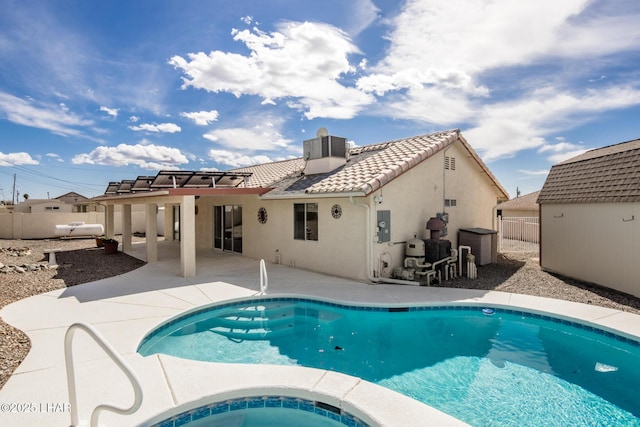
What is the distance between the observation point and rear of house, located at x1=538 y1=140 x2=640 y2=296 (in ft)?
33.3

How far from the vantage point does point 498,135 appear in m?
20.2

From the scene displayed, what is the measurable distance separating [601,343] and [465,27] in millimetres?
10335

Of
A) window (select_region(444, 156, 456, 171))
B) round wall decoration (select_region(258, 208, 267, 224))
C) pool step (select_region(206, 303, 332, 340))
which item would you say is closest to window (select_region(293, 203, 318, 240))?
round wall decoration (select_region(258, 208, 267, 224))

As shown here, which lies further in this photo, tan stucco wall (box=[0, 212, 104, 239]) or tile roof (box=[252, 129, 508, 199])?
tan stucco wall (box=[0, 212, 104, 239])

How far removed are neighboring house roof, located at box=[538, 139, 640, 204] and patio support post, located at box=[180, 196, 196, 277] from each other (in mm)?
13758

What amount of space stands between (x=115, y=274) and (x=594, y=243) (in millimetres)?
Result: 16897

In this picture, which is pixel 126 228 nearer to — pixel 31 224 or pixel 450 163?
pixel 31 224

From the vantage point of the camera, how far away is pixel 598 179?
11.8 metres

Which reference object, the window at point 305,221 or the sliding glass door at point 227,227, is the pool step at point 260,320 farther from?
the sliding glass door at point 227,227

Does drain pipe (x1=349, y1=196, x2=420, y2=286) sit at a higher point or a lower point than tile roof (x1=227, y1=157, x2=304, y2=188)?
lower

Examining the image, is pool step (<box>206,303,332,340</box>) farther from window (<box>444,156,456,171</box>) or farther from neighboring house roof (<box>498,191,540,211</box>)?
neighboring house roof (<box>498,191,540,211</box>)

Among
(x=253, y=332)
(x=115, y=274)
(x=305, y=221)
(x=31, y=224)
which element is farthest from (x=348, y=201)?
(x=31, y=224)

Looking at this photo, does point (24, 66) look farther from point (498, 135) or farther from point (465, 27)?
point (498, 135)

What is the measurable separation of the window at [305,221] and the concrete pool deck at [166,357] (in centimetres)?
194
